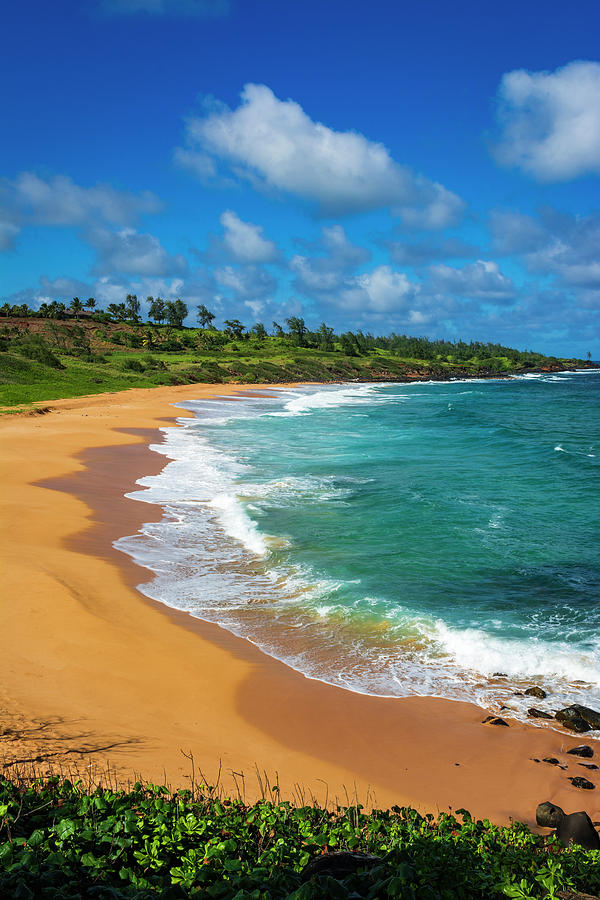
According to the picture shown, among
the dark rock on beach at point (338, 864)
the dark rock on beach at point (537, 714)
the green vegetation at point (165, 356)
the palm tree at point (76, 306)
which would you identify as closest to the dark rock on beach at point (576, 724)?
the dark rock on beach at point (537, 714)

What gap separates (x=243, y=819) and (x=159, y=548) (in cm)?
988

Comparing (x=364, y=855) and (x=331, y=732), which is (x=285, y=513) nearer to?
(x=331, y=732)

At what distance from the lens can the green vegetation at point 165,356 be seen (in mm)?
53581

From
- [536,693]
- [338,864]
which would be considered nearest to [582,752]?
[536,693]

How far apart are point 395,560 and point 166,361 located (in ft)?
248

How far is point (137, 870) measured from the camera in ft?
11.6

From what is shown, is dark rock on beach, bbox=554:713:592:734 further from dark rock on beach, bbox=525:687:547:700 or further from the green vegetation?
the green vegetation

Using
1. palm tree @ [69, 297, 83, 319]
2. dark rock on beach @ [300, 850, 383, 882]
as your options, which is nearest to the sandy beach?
dark rock on beach @ [300, 850, 383, 882]

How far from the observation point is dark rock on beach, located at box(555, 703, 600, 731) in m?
7.06

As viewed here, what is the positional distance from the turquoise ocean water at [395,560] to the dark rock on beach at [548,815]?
217cm

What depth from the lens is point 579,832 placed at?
4.66 m

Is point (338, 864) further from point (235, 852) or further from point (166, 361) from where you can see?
point (166, 361)

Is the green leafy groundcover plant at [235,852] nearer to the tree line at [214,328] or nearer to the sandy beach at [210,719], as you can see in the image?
the sandy beach at [210,719]

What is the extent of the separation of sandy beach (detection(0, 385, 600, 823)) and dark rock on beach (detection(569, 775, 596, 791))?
0.37 ft
